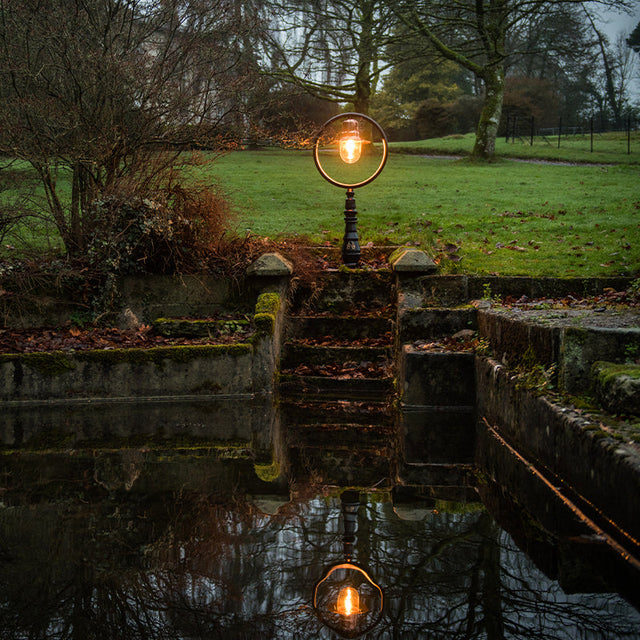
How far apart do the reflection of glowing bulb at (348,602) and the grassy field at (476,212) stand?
21.5 ft

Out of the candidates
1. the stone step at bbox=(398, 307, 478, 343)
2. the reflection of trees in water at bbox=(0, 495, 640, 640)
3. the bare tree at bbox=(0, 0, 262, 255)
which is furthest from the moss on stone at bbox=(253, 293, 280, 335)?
the reflection of trees in water at bbox=(0, 495, 640, 640)

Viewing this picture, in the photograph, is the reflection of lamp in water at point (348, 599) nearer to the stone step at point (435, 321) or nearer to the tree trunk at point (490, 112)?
the stone step at point (435, 321)

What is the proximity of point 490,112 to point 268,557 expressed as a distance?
22.6 m

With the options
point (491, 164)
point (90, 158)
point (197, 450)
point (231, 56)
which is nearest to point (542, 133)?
point (491, 164)

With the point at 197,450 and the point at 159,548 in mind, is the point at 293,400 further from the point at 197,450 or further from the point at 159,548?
the point at 159,548

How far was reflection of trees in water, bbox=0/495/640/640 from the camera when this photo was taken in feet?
7.23

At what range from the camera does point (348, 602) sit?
2379 millimetres

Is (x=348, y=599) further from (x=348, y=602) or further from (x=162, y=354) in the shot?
(x=162, y=354)

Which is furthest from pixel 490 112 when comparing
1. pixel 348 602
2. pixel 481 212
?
pixel 348 602

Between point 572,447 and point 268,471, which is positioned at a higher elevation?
point 572,447

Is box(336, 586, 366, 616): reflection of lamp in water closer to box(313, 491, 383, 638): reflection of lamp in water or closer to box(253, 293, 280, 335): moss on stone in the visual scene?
box(313, 491, 383, 638): reflection of lamp in water

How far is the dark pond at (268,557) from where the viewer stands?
7.31 ft

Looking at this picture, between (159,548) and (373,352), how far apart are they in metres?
4.99

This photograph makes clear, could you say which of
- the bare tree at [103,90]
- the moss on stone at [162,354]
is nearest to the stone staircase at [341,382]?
the moss on stone at [162,354]
